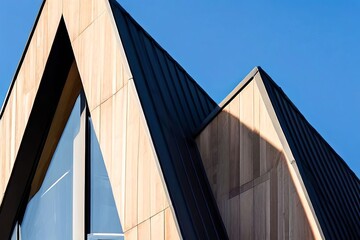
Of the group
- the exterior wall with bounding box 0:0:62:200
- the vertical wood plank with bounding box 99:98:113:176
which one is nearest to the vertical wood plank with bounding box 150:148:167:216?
the vertical wood plank with bounding box 99:98:113:176

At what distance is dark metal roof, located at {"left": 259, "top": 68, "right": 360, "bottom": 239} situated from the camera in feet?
38.5

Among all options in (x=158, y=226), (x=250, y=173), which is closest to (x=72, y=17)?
(x=250, y=173)

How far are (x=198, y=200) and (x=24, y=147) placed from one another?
560 centimetres

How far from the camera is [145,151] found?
11.9m

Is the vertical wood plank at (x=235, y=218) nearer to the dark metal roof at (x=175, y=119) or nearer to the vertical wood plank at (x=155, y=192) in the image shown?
the dark metal roof at (x=175, y=119)

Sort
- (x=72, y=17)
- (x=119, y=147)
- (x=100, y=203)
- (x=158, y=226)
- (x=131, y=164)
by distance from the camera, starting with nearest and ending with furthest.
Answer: (x=158, y=226), (x=131, y=164), (x=119, y=147), (x=100, y=203), (x=72, y=17)

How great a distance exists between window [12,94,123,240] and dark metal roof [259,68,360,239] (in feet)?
9.96

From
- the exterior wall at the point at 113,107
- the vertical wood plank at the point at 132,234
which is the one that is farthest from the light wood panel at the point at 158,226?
the vertical wood plank at the point at 132,234

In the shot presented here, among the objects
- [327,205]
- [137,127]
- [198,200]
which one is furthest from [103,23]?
[327,205]

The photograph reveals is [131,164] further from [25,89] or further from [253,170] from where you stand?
[25,89]

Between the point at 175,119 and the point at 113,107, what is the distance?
138 cm

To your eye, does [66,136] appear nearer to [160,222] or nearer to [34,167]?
[34,167]

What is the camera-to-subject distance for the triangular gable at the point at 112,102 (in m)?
12.2

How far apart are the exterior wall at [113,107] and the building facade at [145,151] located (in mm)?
21
